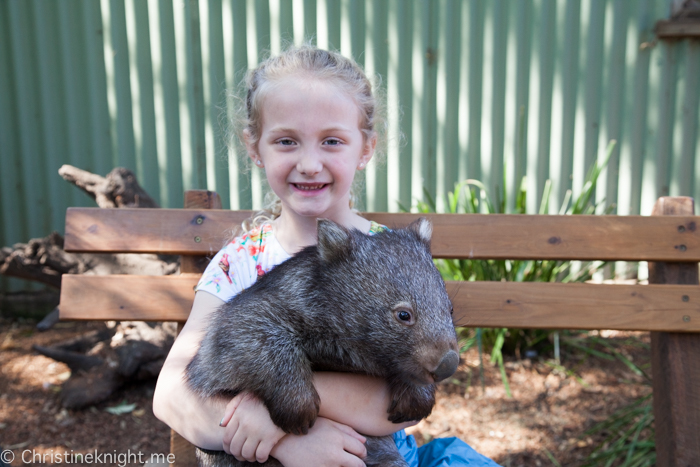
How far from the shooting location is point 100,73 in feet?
15.4

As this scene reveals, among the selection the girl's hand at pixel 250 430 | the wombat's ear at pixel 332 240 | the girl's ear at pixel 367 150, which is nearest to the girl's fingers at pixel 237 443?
the girl's hand at pixel 250 430

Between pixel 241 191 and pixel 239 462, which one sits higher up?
pixel 241 191

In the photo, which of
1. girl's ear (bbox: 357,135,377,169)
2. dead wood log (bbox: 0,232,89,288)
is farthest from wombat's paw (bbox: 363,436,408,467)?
dead wood log (bbox: 0,232,89,288)

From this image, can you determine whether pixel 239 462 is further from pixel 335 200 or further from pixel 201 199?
pixel 201 199

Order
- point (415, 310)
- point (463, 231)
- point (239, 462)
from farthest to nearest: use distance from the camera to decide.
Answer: point (463, 231)
point (239, 462)
point (415, 310)

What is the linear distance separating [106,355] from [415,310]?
304 centimetres

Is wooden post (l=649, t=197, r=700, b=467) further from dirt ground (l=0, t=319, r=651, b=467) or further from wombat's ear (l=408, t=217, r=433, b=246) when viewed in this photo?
wombat's ear (l=408, t=217, r=433, b=246)

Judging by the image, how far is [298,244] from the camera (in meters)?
2.08

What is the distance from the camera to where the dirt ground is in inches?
123

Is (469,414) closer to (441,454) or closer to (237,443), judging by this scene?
(441,454)

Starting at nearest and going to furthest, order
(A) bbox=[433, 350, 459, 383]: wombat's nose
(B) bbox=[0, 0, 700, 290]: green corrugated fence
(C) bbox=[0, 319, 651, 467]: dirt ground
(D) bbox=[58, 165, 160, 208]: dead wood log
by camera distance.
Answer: (A) bbox=[433, 350, 459, 383]: wombat's nose < (C) bbox=[0, 319, 651, 467]: dirt ground < (D) bbox=[58, 165, 160, 208]: dead wood log < (B) bbox=[0, 0, 700, 290]: green corrugated fence

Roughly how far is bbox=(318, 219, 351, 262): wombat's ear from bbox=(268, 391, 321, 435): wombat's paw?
1.33ft

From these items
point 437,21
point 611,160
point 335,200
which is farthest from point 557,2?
point 335,200

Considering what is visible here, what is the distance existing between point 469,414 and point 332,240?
7.85 feet
